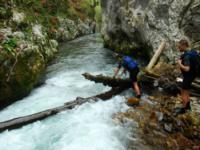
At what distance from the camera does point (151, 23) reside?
16.5 meters

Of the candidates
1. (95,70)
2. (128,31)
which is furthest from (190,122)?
(128,31)

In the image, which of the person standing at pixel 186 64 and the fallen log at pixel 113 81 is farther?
the fallen log at pixel 113 81

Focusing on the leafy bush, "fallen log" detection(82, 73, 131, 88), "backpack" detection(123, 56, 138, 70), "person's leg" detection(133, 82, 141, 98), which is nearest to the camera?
"person's leg" detection(133, 82, 141, 98)

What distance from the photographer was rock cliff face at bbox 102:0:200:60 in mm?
13117

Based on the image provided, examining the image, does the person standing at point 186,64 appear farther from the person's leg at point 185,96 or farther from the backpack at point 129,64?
the backpack at point 129,64

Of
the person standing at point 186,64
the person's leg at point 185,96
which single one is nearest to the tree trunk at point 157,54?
the person's leg at point 185,96

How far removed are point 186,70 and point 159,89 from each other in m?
4.02

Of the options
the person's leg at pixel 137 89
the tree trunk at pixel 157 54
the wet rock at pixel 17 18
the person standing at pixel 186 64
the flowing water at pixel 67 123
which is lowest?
the flowing water at pixel 67 123

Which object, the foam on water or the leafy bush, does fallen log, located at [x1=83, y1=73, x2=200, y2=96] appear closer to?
the foam on water

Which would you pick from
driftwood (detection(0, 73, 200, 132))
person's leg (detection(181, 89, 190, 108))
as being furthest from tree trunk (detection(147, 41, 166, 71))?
person's leg (detection(181, 89, 190, 108))

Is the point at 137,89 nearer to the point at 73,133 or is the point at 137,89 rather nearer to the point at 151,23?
the point at 73,133

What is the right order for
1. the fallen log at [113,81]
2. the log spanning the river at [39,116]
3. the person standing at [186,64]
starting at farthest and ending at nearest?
1. the fallen log at [113,81]
2. the log spanning the river at [39,116]
3. the person standing at [186,64]

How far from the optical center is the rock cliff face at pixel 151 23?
1312 centimetres

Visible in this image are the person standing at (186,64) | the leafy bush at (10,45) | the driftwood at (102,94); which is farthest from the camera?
the leafy bush at (10,45)
